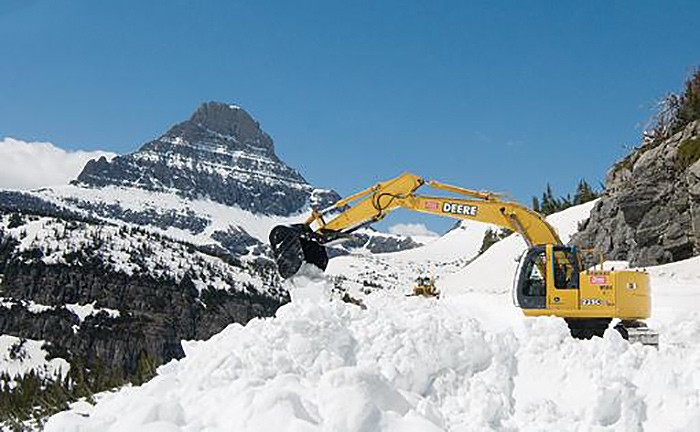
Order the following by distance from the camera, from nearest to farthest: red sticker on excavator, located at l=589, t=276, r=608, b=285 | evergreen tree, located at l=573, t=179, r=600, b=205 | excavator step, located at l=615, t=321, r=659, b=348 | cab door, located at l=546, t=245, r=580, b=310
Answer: excavator step, located at l=615, t=321, r=659, b=348 < red sticker on excavator, located at l=589, t=276, r=608, b=285 < cab door, located at l=546, t=245, r=580, b=310 < evergreen tree, located at l=573, t=179, r=600, b=205

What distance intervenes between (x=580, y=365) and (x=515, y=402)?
3.54 feet

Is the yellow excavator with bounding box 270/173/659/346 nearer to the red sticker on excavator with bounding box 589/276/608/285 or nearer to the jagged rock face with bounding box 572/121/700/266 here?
the red sticker on excavator with bounding box 589/276/608/285

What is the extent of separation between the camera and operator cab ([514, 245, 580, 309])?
1255 centimetres

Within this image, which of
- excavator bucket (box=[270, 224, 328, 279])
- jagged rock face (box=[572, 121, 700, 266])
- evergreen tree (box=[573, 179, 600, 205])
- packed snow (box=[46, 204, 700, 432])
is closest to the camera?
packed snow (box=[46, 204, 700, 432])

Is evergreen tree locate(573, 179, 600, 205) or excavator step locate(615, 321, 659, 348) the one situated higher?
evergreen tree locate(573, 179, 600, 205)

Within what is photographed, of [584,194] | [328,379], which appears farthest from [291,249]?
[584,194]

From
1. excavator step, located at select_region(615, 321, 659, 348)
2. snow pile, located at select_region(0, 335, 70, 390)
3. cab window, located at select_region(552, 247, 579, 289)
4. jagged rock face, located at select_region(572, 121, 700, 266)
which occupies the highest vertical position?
jagged rock face, located at select_region(572, 121, 700, 266)

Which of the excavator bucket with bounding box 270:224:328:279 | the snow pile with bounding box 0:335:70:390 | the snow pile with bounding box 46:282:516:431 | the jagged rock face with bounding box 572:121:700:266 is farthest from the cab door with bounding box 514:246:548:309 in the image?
the snow pile with bounding box 0:335:70:390

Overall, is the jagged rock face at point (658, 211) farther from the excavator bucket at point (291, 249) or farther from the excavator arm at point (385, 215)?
the excavator bucket at point (291, 249)

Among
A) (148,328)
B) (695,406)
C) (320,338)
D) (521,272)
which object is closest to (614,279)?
(521,272)

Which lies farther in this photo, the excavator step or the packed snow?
the excavator step

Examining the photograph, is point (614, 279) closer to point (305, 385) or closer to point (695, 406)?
point (695, 406)

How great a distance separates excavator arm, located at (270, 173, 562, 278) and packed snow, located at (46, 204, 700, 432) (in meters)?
3.59

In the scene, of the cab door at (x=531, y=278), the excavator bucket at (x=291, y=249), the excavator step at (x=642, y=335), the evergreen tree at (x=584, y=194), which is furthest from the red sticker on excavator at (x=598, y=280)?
the evergreen tree at (x=584, y=194)
